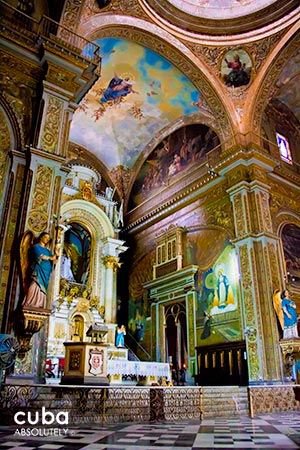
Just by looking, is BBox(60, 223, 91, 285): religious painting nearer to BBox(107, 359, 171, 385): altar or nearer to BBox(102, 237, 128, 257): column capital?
BBox(102, 237, 128, 257): column capital

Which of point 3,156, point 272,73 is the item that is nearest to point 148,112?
point 272,73

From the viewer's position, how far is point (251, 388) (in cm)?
722

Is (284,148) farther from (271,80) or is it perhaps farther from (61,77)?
(61,77)

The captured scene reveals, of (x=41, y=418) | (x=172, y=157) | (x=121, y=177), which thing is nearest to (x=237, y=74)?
(x=172, y=157)

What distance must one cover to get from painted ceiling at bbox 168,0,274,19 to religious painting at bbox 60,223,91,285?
817 cm

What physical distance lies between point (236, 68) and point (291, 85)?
279cm

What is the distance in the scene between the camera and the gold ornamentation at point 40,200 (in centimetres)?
684

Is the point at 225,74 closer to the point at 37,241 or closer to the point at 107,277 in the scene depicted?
the point at 107,277

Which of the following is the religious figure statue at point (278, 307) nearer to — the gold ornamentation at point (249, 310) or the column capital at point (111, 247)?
the gold ornamentation at point (249, 310)

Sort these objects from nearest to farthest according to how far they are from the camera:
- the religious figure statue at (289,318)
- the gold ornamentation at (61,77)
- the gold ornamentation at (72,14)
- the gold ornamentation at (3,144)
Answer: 1. the gold ornamentation at (3,144)
2. the gold ornamentation at (61,77)
3. the gold ornamentation at (72,14)
4. the religious figure statue at (289,318)

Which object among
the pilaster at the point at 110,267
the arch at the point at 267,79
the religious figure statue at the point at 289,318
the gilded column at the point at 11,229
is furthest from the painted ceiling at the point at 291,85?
the gilded column at the point at 11,229

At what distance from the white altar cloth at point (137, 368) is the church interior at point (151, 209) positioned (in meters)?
0.05

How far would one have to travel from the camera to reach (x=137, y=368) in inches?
430

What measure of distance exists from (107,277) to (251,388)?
777 cm
